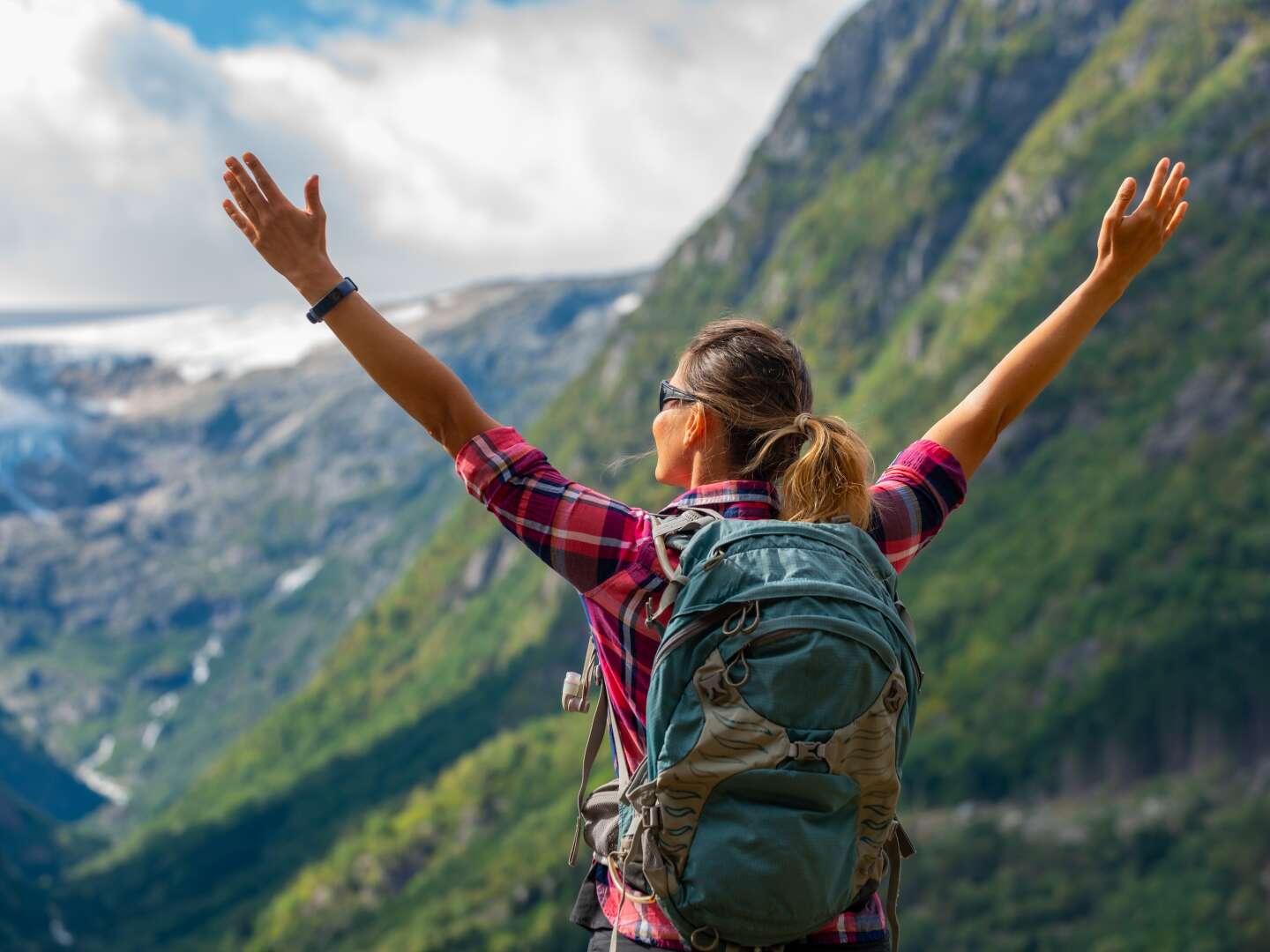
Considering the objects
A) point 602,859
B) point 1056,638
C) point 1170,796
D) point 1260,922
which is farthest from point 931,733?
point 602,859

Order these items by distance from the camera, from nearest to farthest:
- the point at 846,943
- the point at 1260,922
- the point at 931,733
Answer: the point at 846,943 → the point at 1260,922 → the point at 931,733

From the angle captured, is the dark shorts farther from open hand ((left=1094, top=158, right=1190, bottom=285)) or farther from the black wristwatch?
open hand ((left=1094, top=158, right=1190, bottom=285))

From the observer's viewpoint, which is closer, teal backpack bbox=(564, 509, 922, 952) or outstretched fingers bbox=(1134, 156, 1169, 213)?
teal backpack bbox=(564, 509, 922, 952)

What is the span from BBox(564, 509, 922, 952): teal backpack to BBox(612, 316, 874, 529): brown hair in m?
0.29

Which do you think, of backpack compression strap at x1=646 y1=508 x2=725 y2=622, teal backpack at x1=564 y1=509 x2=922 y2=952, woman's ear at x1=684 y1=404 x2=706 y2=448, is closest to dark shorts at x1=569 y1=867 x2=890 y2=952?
teal backpack at x1=564 y1=509 x2=922 y2=952

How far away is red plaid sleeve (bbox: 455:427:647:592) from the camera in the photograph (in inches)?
186

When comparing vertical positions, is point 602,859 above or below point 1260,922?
below

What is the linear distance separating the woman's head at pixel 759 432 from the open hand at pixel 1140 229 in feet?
5.06

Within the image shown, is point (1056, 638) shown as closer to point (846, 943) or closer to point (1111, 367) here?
point (1111, 367)

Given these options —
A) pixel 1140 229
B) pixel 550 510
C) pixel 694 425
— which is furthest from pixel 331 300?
pixel 1140 229

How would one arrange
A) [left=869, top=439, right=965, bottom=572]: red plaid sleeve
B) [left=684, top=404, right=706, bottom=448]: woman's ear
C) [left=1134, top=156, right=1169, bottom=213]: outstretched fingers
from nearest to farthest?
1. [left=684, top=404, right=706, bottom=448]: woman's ear
2. [left=869, top=439, right=965, bottom=572]: red plaid sleeve
3. [left=1134, top=156, right=1169, bottom=213]: outstretched fingers

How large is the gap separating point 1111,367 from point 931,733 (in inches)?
2184

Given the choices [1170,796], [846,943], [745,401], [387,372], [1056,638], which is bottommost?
[846,943]

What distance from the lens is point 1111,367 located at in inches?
7628
